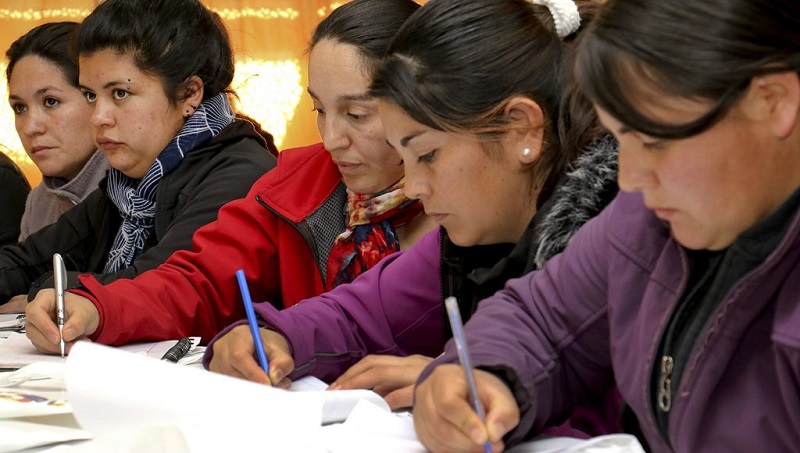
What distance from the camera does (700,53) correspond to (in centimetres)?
85

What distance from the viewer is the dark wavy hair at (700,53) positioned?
85cm

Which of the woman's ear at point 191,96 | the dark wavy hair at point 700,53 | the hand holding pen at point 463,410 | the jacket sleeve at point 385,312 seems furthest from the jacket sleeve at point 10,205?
the dark wavy hair at point 700,53

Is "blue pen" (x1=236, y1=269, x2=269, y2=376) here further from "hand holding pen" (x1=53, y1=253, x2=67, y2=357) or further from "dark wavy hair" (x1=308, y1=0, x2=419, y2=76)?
"dark wavy hair" (x1=308, y1=0, x2=419, y2=76)

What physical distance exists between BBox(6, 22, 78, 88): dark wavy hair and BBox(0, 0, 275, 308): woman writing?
1.48 feet

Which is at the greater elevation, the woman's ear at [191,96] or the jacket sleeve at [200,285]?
the woman's ear at [191,96]

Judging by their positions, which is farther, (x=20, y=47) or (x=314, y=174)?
(x=20, y=47)

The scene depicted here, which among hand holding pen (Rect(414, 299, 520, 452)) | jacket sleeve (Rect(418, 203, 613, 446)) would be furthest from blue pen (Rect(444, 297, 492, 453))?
jacket sleeve (Rect(418, 203, 613, 446))

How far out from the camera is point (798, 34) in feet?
2.84

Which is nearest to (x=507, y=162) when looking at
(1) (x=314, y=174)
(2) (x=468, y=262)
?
(2) (x=468, y=262)

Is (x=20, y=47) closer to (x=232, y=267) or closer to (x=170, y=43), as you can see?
(x=170, y=43)

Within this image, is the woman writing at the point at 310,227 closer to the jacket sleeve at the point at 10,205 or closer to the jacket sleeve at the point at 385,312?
the jacket sleeve at the point at 385,312

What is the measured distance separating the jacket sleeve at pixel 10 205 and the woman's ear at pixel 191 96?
1.23 meters

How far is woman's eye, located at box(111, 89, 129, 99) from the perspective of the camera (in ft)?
8.37

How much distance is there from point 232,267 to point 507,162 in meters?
0.83
